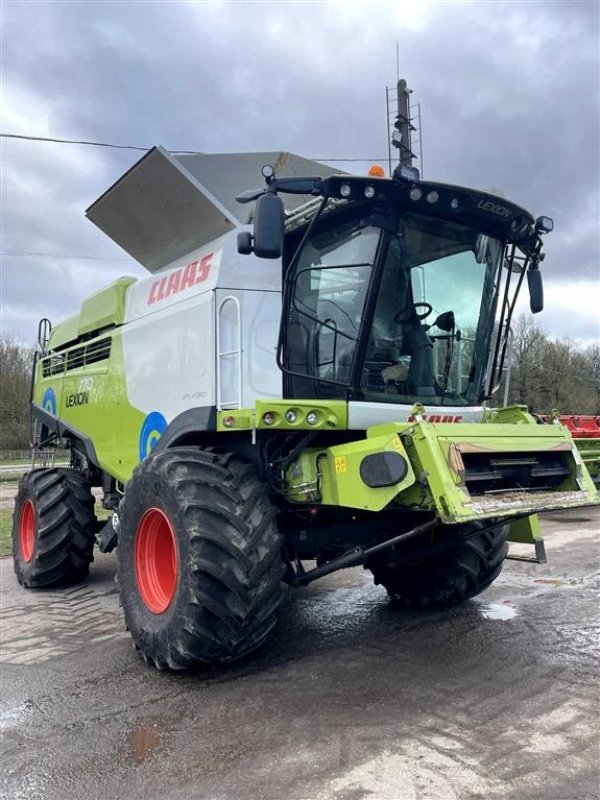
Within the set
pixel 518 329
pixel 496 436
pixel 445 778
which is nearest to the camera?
pixel 445 778

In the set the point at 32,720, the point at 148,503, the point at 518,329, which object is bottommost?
the point at 32,720

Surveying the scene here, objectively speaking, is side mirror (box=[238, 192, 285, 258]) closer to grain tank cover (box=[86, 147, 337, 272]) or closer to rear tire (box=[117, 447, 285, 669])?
grain tank cover (box=[86, 147, 337, 272])

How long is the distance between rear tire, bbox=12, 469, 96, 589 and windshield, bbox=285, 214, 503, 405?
126 inches

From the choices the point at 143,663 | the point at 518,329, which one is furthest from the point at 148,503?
the point at 518,329

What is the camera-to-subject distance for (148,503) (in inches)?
166

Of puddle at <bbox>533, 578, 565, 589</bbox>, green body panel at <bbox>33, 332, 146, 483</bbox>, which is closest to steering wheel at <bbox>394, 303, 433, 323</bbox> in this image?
green body panel at <bbox>33, 332, 146, 483</bbox>

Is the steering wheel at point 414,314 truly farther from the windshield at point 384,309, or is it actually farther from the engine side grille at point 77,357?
the engine side grille at point 77,357

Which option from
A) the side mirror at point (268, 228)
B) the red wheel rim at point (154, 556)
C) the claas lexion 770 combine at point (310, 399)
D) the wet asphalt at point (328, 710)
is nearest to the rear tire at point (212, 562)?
the claas lexion 770 combine at point (310, 399)

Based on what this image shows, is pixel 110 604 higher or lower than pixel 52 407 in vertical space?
lower

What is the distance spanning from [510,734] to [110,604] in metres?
3.80

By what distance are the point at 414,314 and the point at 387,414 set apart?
68 cm

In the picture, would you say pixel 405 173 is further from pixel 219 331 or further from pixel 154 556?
pixel 154 556

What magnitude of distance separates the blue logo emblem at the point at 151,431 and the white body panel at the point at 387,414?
154 centimetres

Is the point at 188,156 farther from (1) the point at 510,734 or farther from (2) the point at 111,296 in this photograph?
(1) the point at 510,734
